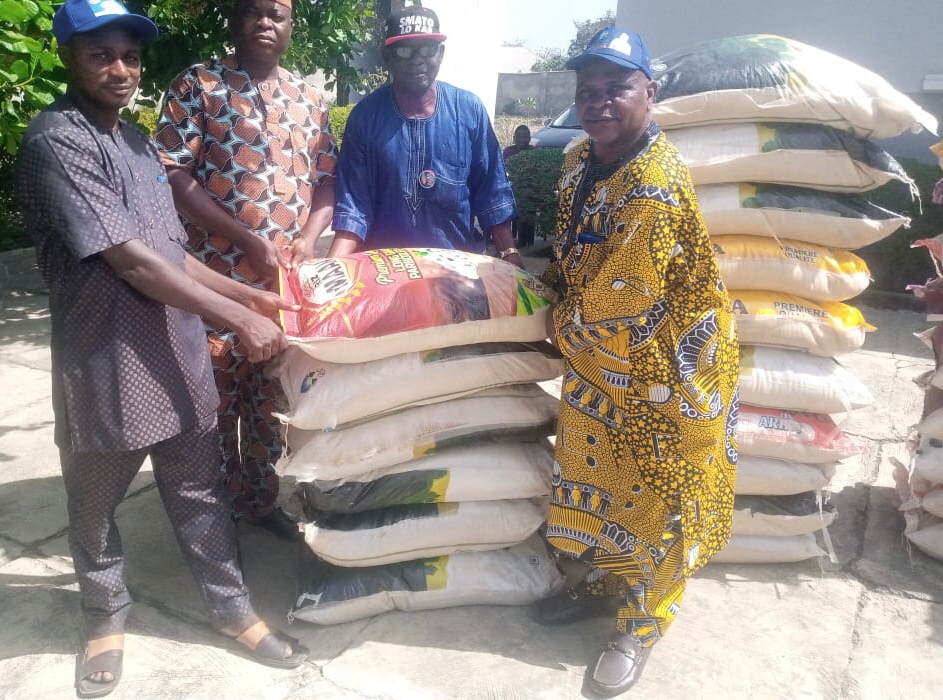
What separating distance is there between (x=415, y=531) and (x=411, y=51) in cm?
158

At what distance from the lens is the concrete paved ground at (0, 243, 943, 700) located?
2281 mm

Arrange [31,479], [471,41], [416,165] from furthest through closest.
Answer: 1. [471,41]
2. [31,479]
3. [416,165]

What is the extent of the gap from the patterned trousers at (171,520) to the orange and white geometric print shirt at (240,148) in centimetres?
69

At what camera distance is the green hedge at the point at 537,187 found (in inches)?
304

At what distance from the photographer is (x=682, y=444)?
2.14m

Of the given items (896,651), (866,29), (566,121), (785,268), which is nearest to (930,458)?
(896,651)

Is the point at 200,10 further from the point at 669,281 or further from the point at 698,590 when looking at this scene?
the point at 698,590

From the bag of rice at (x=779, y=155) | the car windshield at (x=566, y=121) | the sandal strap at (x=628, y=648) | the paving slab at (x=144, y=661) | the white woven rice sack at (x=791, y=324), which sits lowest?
the paving slab at (x=144, y=661)

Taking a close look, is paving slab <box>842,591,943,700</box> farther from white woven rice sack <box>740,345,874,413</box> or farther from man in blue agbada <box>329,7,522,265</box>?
man in blue agbada <box>329,7,522,265</box>

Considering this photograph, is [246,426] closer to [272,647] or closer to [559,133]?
[272,647]

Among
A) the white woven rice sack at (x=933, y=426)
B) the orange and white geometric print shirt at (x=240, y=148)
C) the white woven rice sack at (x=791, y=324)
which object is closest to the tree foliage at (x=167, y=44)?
the orange and white geometric print shirt at (x=240, y=148)

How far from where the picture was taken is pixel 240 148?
98.0 inches

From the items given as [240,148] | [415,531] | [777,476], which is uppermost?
[240,148]

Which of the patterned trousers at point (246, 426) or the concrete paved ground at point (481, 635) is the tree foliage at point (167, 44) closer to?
the patterned trousers at point (246, 426)
